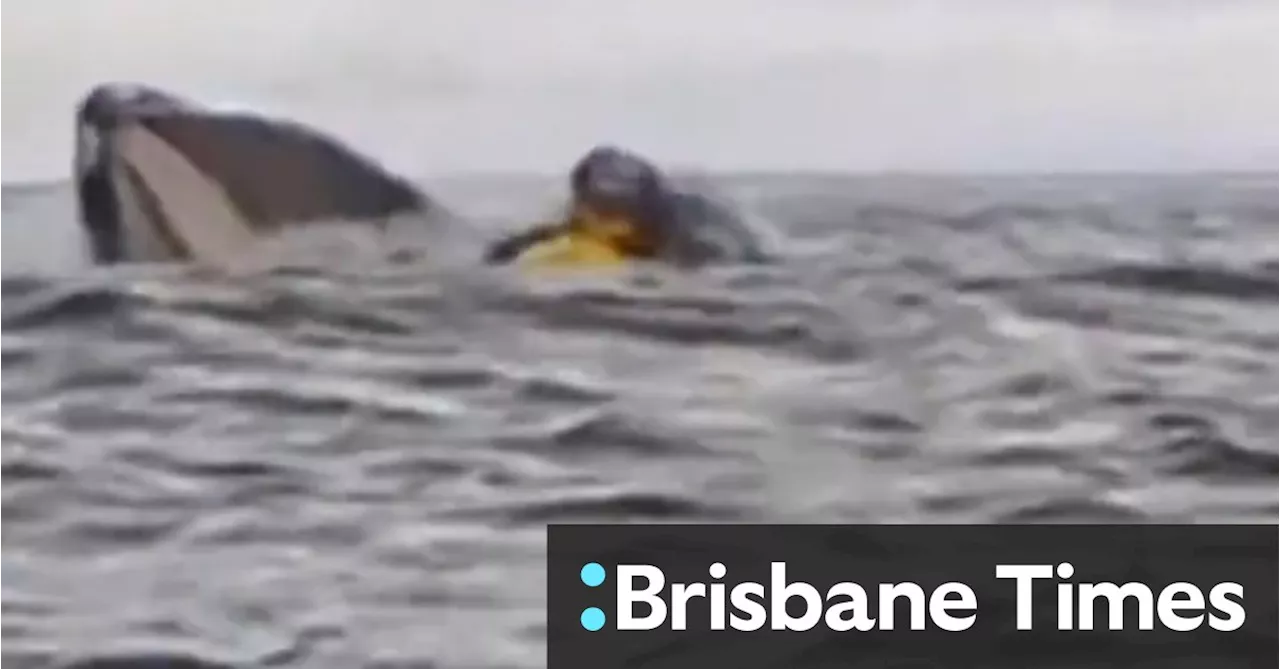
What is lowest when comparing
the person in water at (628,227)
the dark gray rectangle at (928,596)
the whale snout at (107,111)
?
the dark gray rectangle at (928,596)

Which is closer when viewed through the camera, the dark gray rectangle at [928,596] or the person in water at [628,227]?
the dark gray rectangle at [928,596]

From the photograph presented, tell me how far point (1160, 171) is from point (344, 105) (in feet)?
1.89

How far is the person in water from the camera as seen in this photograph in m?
0.92

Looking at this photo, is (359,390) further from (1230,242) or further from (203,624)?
(1230,242)

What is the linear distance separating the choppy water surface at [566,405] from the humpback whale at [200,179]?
1.0 inches

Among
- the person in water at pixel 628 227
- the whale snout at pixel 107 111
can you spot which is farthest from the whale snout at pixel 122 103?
the person in water at pixel 628 227

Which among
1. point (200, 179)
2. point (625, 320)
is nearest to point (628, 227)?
point (625, 320)

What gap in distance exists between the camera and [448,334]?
0.90 m

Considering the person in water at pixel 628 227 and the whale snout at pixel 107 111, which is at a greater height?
the whale snout at pixel 107 111

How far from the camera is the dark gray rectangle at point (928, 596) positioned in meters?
0.81

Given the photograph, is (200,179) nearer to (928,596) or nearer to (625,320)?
(625,320)

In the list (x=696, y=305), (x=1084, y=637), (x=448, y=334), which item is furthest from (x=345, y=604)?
(x=1084, y=637)

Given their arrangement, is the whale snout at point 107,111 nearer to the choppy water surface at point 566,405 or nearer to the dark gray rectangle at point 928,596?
the choppy water surface at point 566,405

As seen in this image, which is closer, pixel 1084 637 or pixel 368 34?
pixel 1084 637
